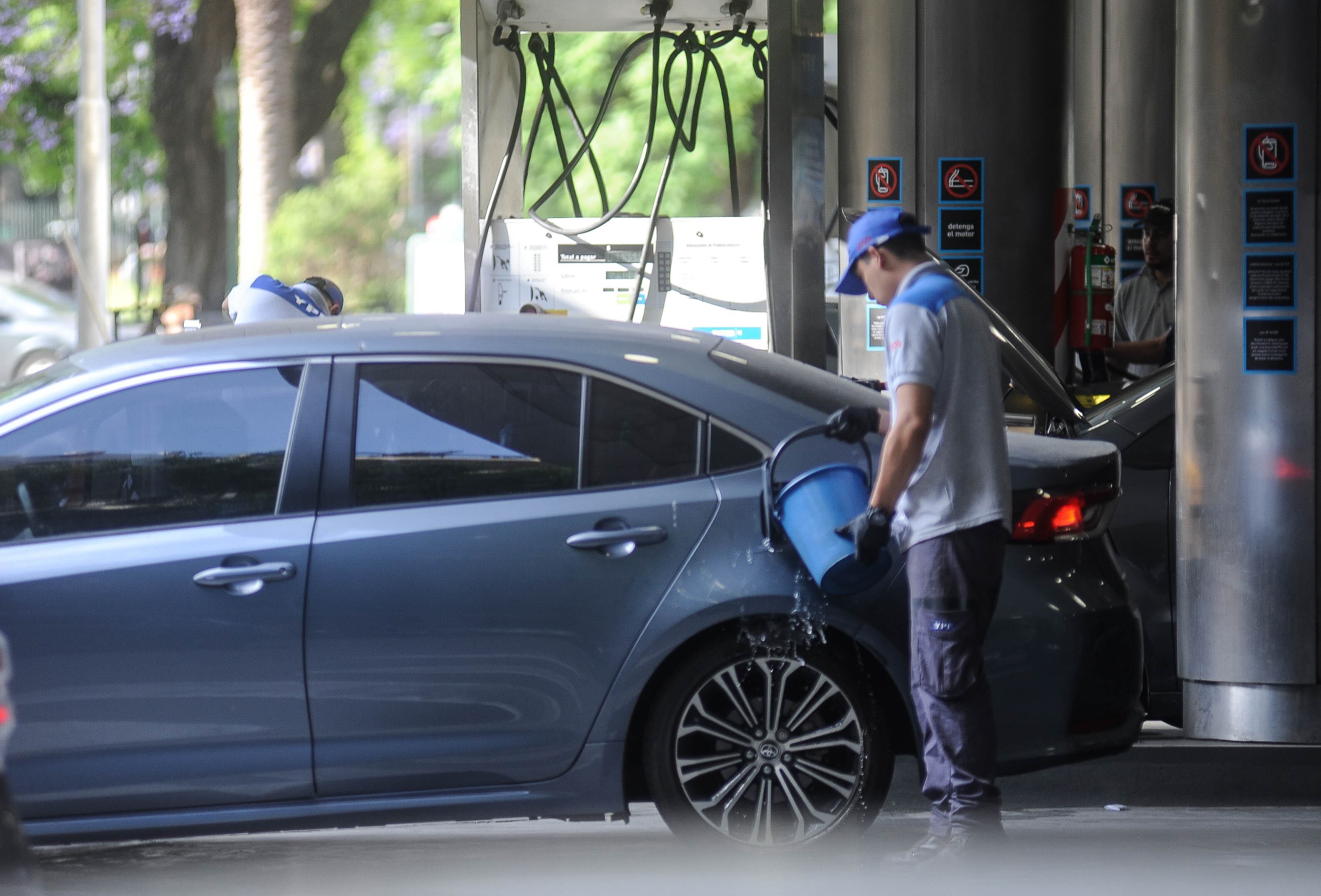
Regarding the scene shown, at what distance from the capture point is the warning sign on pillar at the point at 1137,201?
60.3 feet

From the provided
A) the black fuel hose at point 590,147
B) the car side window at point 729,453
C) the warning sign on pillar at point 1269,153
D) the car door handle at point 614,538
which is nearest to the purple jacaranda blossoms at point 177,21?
the black fuel hose at point 590,147

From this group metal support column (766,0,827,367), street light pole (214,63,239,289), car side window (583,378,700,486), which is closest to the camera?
car side window (583,378,700,486)

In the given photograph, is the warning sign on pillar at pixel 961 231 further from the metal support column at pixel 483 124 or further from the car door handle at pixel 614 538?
the car door handle at pixel 614 538

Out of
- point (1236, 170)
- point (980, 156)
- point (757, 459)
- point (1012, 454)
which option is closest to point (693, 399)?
point (757, 459)

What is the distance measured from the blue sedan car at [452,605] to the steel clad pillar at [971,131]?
5058mm

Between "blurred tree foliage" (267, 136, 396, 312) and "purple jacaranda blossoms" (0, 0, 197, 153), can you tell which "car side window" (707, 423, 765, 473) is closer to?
"purple jacaranda blossoms" (0, 0, 197, 153)

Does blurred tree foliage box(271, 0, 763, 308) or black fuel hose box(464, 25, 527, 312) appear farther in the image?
blurred tree foliage box(271, 0, 763, 308)

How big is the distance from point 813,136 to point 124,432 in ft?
16.4

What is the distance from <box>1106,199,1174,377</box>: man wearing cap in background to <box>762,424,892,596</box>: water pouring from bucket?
5.73m

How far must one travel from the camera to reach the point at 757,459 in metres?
4.98

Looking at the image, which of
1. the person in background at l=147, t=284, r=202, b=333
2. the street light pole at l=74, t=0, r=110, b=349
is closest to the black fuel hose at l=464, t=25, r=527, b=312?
the person in background at l=147, t=284, r=202, b=333

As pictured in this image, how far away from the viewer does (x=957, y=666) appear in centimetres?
476

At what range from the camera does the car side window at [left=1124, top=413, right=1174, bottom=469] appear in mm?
6781

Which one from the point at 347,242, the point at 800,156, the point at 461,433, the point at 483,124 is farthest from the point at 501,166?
the point at 347,242
